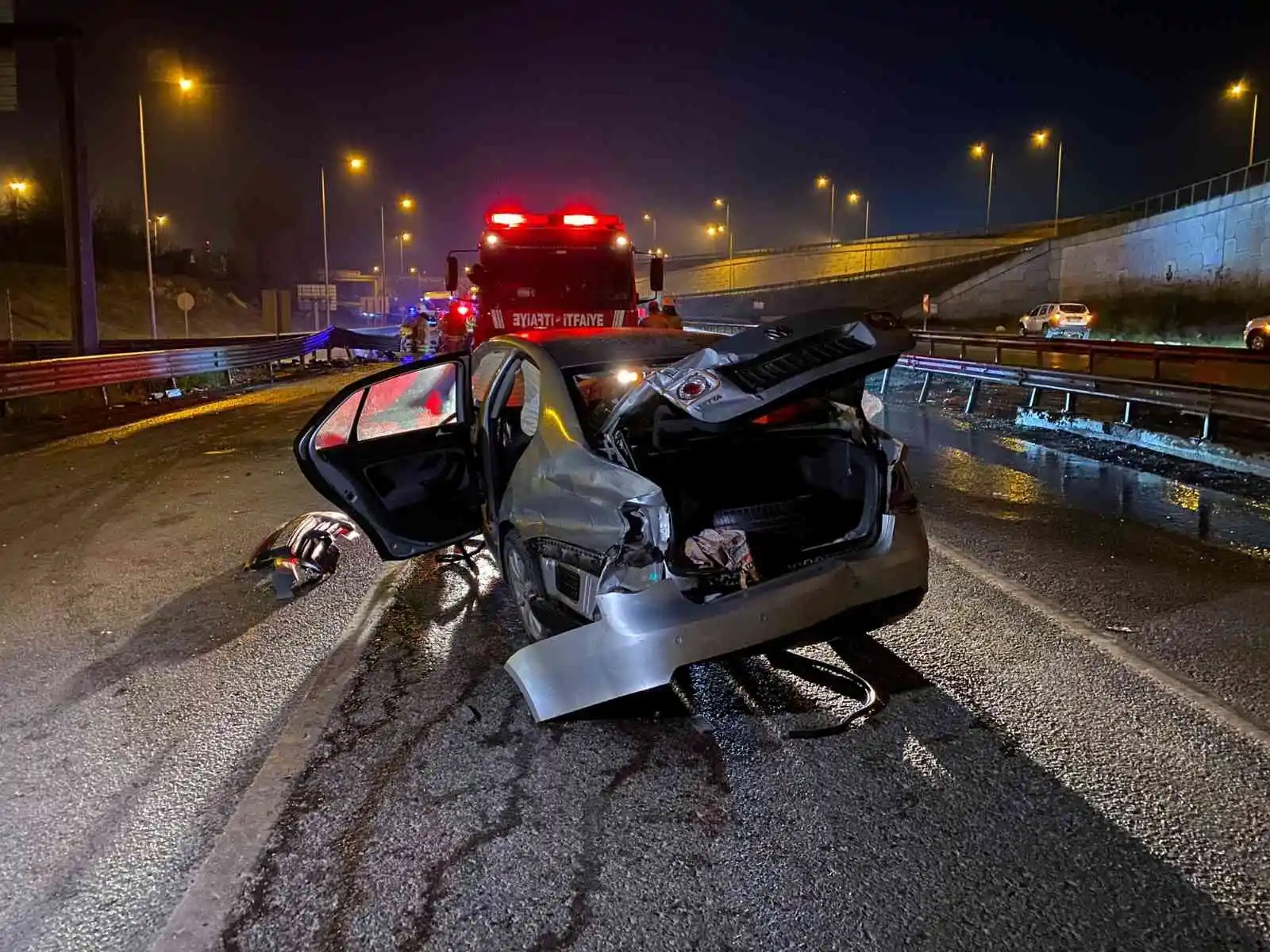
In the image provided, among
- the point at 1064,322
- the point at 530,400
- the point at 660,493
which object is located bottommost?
the point at 660,493

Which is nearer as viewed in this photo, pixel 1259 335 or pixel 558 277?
pixel 558 277

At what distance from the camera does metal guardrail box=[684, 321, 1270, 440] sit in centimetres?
1166

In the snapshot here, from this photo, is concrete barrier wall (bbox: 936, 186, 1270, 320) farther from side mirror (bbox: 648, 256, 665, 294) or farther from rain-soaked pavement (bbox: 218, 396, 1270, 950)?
rain-soaked pavement (bbox: 218, 396, 1270, 950)

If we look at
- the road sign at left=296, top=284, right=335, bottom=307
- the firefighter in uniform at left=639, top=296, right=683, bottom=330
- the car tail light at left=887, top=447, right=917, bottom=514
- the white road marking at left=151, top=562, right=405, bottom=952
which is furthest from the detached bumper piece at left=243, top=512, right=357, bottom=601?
the road sign at left=296, top=284, right=335, bottom=307

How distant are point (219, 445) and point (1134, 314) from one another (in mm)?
46874

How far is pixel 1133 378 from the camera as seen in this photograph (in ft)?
44.7

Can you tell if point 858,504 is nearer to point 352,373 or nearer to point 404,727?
point 404,727

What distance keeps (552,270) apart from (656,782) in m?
12.5

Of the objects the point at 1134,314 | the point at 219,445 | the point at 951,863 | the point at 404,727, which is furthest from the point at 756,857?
the point at 1134,314

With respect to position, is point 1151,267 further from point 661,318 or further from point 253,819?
point 253,819

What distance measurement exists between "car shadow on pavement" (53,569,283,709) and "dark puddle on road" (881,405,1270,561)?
20.9ft

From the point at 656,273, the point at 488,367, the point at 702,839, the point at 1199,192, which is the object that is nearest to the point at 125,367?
the point at 656,273

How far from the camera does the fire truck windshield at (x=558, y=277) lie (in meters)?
15.4

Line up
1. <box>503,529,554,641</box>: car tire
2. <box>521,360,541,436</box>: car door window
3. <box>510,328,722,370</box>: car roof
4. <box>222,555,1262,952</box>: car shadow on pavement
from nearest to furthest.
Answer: <box>222,555,1262,952</box>: car shadow on pavement
<box>503,529,554,641</box>: car tire
<box>510,328,722,370</box>: car roof
<box>521,360,541,436</box>: car door window
